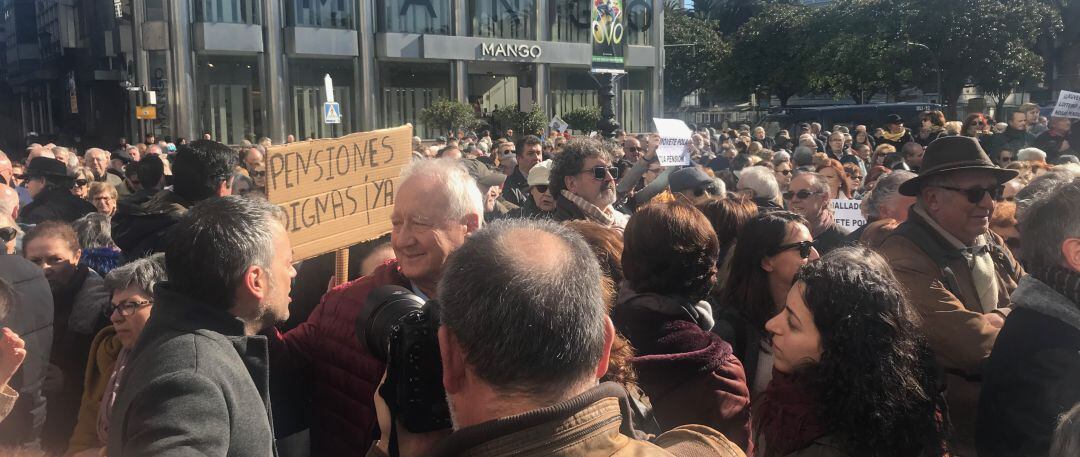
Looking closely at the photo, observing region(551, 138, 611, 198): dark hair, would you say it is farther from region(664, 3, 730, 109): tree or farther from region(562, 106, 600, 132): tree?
region(664, 3, 730, 109): tree

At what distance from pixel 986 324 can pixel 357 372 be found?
2.30m

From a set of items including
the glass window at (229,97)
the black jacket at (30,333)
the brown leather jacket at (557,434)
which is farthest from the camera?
the glass window at (229,97)

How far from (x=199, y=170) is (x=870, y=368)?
11.4 feet

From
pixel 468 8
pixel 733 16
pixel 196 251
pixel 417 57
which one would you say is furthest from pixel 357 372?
pixel 733 16

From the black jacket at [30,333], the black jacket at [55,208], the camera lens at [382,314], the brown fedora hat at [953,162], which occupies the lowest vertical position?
the black jacket at [30,333]

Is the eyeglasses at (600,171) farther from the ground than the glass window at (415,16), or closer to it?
closer to it

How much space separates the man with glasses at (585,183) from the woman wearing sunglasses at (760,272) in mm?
1564

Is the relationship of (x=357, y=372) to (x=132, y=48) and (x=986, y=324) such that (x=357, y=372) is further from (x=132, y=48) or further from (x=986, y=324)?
(x=132, y=48)

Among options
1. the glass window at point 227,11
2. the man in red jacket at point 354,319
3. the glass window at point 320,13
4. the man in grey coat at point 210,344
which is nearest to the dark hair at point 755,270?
the man in red jacket at point 354,319

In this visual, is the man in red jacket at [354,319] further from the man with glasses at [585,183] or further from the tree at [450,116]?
the tree at [450,116]

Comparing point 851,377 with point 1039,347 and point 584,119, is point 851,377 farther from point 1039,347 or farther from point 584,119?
point 584,119

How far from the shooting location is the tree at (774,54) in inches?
1969

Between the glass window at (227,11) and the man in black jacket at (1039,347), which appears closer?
the man in black jacket at (1039,347)

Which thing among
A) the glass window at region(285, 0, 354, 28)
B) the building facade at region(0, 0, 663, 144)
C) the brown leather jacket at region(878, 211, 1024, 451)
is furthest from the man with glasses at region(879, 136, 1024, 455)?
the glass window at region(285, 0, 354, 28)
